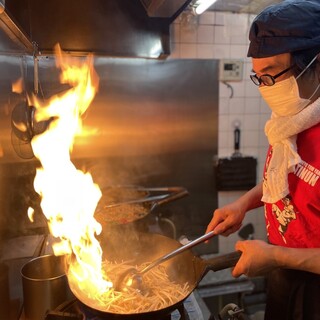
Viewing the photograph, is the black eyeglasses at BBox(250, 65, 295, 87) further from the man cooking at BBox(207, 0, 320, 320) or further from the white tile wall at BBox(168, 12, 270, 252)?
the white tile wall at BBox(168, 12, 270, 252)

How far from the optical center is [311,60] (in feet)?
4.05

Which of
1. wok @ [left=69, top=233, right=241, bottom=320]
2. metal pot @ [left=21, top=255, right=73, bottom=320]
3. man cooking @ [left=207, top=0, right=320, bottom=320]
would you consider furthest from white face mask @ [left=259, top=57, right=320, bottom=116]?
metal pot @ [left=21, top=255, right=73, bottom=320]

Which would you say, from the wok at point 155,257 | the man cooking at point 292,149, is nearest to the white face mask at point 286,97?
the man cooking at point 292,149

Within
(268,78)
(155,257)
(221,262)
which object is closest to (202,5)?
(268,78)

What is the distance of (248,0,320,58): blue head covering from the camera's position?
120 centimetres

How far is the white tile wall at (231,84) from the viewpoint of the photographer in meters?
3.04

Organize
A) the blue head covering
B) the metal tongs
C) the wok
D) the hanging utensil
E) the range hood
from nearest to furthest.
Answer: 1. the wok
2. the blue head covering
3. the metal tongs
4. the hanging utensil
5. the range hood

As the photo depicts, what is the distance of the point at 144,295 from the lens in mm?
1388

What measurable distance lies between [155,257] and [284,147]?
0.86 m

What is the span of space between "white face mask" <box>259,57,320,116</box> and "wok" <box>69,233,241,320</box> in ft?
2.09

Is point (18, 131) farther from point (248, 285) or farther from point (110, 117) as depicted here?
point (248, 285)

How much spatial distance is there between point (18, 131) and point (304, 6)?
144cm

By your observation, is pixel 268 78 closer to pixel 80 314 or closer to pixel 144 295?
pixel 144 295

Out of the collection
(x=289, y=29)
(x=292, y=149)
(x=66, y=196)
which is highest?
(x=289, y=29)
